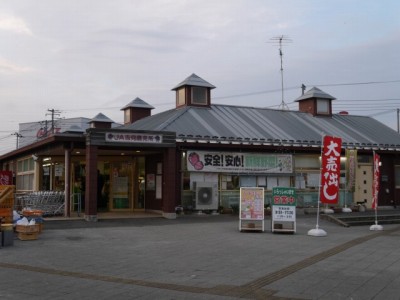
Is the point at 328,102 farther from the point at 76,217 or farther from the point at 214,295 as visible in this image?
the point at 214,295

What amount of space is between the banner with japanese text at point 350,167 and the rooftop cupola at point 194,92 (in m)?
7.59

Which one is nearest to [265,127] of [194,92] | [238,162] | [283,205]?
[238,162]

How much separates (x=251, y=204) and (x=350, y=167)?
9816 mm

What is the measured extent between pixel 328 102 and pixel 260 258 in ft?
66.4

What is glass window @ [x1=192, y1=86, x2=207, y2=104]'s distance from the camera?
2503cm

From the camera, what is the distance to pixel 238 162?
21.4 metres

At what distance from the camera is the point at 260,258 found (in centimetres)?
1027

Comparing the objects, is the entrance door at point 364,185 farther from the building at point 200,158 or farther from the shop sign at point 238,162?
the shop sign at point 238,162

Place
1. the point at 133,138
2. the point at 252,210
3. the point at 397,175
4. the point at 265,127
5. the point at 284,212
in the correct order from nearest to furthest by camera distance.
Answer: the point at 284,212 < the point at 252,210 < the point at 133,138 < the point at 265,127 < the point at 397,175

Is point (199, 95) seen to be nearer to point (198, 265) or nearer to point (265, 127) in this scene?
point (265, 127)

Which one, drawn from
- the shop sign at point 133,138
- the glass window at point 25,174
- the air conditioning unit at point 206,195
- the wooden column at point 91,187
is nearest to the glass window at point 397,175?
the air conditioning unit at point 206,195

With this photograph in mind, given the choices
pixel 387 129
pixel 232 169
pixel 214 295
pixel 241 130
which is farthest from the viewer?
pixel 387 129

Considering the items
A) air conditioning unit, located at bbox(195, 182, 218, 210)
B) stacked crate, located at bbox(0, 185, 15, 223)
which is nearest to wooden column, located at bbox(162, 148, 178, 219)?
air conditioning unit, located at bbox(195, 182, 218, 210)

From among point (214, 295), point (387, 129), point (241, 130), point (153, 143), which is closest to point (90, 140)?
point (153, 143)
